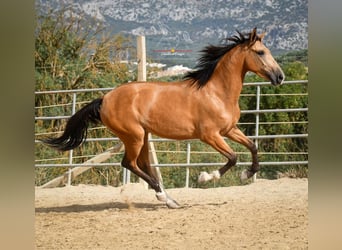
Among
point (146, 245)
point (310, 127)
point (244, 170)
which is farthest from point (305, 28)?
point (146, 245)

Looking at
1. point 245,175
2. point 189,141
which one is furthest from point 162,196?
point 245,175

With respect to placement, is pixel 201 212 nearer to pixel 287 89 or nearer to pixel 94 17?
pixel 287 89

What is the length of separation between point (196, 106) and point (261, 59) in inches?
26.8

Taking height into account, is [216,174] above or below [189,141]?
below

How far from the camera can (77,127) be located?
250 inches

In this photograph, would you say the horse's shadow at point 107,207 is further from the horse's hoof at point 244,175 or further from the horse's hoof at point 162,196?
the horse's hoof at point 244,175

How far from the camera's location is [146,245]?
618cm

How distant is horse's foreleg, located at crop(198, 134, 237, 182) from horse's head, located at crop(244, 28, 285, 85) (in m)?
0.67

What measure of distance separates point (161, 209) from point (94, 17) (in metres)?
1.75

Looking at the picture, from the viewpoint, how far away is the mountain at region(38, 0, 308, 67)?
20.4 feet

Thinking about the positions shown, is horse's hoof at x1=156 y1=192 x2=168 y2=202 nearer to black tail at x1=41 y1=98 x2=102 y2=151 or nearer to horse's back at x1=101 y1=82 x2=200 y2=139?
horse's back at x1=101 y1=82 x2=200 y2=139

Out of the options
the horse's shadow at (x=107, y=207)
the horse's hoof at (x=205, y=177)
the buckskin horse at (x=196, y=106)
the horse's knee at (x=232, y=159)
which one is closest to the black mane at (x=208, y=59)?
the buckskin horse at (x=196, y=106)

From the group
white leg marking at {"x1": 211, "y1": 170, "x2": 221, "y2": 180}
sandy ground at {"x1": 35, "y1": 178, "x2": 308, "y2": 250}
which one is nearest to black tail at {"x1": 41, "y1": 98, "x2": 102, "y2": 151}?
sandy ground at {"x1": 35, "y1": 178, "x2": 308, "y2": 250}

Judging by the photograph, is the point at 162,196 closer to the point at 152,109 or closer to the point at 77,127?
the point at 152,109
